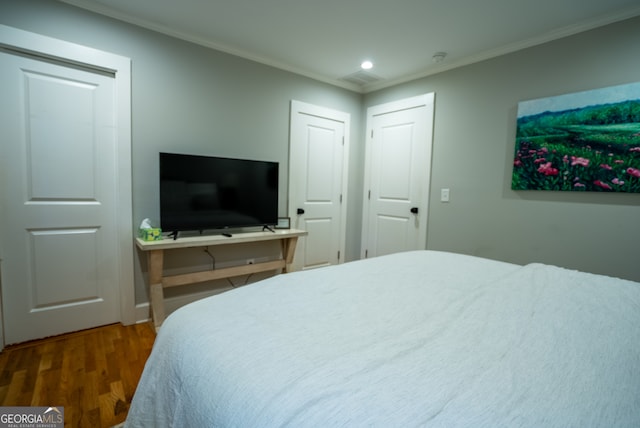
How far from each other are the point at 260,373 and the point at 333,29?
8.26 ft

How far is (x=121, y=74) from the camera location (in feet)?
7.41

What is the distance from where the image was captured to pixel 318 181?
3504 mm

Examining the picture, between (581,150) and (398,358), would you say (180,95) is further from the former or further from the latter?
(581,150)

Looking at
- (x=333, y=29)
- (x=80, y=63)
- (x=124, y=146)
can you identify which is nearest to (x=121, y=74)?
(x=80, y=63)

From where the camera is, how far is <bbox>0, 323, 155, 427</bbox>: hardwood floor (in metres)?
1.53

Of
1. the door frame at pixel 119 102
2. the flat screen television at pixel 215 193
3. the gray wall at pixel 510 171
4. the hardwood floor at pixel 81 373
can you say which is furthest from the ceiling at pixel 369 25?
the hardwood floor at pixel 81 373

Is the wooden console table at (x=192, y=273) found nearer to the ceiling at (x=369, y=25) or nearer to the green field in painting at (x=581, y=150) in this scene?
the ceiling at (x=369, y=25)

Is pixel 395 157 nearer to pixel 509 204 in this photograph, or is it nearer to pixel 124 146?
pixel 509 204

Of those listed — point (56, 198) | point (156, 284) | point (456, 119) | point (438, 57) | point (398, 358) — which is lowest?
point (156, 284)

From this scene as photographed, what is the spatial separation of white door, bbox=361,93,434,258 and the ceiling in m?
0.57

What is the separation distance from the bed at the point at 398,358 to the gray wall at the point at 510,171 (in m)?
1.11

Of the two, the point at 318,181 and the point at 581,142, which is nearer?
the point at 581,142

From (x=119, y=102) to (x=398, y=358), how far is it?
8.53 ft

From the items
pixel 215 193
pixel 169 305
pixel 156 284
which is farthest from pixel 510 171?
pixel 169 305
